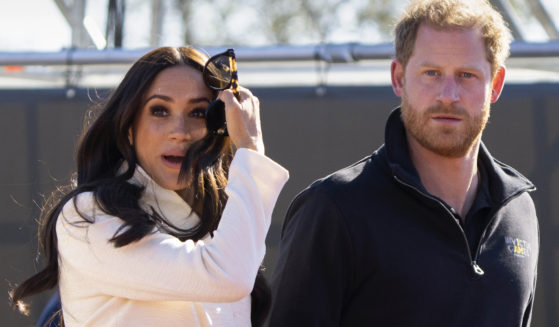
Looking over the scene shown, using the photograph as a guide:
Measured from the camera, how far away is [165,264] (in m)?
2.07

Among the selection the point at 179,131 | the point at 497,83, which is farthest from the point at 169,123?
the point at 497,83

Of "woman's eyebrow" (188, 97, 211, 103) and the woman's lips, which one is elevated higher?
"woman's eyebrow" (188, 97, 211, 103)

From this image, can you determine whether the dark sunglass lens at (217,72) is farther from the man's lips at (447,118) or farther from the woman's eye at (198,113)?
the man's lips at (447,118)

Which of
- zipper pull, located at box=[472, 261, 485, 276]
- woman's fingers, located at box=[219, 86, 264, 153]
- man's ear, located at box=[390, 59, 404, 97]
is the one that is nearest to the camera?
woman's fingers, located at box=[219, 86, 264, 153]

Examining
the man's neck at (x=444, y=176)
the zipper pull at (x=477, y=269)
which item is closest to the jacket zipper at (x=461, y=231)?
the zipper pull at (x=477, y=269)

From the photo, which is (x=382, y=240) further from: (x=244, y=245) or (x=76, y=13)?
(x=76, y=13)

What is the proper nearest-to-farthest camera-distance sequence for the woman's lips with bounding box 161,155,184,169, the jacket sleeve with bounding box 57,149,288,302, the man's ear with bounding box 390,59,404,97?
the jacket sleeve with bounding box 57,149,288,302 < the woman's lips with bounding box 161,155,184,169 < the man's ear with bounding box 390,59,404,97

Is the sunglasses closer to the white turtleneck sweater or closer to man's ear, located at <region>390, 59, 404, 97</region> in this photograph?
the white turtleneck sweater

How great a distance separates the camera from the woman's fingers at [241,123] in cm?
227

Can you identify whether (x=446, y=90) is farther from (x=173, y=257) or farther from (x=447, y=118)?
(x=173, y=257)

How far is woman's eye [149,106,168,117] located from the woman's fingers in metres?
0.17

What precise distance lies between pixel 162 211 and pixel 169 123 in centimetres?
24

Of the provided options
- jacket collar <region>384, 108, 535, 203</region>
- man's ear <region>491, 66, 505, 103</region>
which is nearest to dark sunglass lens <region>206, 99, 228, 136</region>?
jacket collar <region>384, 108, 535, 203</region>

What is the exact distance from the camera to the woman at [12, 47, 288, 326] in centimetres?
208
